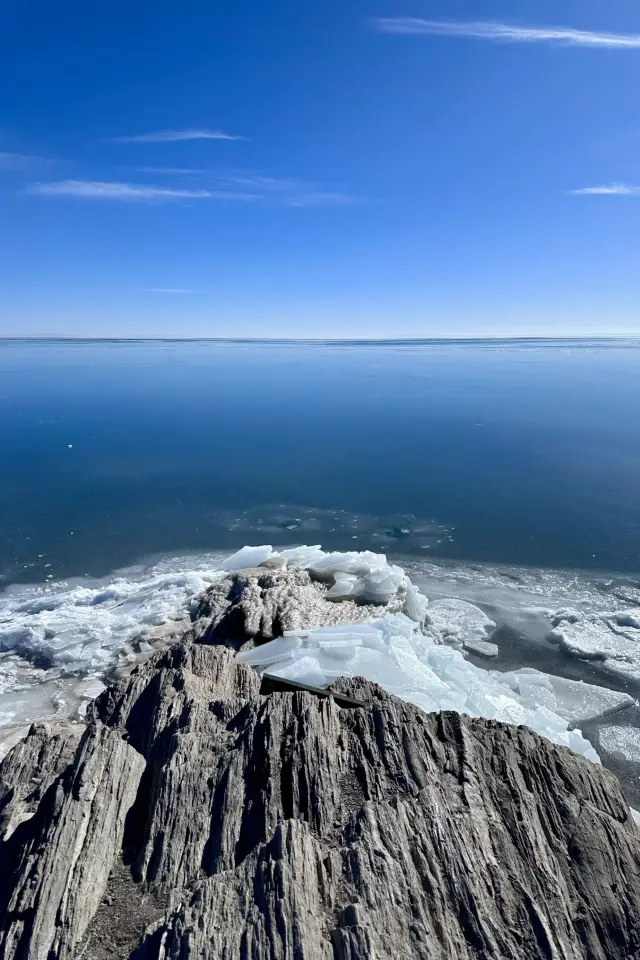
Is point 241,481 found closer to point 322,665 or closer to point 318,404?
point 322,665

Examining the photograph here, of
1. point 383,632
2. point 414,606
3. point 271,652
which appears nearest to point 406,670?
point 383,632

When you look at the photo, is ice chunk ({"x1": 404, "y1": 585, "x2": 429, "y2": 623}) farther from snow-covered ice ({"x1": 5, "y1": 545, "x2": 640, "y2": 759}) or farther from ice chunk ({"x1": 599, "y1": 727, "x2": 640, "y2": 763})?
ice chunk ({"x1": 599, "y1": 727, "x2": 640, "y2": 763})

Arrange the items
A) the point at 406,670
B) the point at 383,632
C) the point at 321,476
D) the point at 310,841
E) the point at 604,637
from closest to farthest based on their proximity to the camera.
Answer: the point at 310,841 < the point at 406,670 < the point at 383,632 < the point at 604,637 < the point at 321,476

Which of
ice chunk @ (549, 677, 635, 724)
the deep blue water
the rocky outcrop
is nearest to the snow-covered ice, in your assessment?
ice chunk @ (549, 677, 635, 724)

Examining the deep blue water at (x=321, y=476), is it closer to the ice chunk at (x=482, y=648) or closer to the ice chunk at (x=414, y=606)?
the ice chunk at (x=414, y=606)

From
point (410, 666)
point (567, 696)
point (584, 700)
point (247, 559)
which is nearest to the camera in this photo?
point (410, 666)

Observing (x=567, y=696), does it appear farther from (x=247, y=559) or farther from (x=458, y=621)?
(x=247, y=559)
